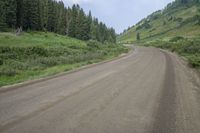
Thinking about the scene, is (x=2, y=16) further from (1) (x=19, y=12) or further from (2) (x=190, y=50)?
(2) (x=190, y=50)

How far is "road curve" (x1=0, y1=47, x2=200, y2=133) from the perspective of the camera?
20.5ft

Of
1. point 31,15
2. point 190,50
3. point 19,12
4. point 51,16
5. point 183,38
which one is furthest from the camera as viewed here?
point 183,38

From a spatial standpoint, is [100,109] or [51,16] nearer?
[100,109]

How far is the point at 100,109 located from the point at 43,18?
73.9m

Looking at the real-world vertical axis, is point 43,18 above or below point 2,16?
above

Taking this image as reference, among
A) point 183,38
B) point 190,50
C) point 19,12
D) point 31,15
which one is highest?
point 19,12

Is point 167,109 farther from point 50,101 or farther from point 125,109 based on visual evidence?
point 50,101

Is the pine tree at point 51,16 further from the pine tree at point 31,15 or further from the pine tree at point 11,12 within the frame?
the pine tree at point 11,12

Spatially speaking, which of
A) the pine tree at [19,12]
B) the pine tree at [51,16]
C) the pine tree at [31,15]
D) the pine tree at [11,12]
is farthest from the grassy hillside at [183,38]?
the pine tree at [11,12]

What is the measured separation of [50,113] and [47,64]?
15.5 metres

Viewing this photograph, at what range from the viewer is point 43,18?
256 feet

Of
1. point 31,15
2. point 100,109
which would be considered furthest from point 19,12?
point 100,109

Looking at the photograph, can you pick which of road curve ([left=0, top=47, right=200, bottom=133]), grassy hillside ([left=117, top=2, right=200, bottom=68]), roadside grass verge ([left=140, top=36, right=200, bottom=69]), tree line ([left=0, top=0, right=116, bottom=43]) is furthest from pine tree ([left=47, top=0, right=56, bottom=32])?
road curve ([left=0, top=47, right=200, bottom=133])

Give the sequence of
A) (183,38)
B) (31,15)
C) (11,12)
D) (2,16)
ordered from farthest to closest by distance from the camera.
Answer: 1. (183,38)
2. (31,15)
3. (11,12)
4. (2,16)
